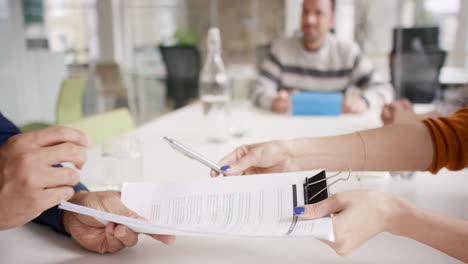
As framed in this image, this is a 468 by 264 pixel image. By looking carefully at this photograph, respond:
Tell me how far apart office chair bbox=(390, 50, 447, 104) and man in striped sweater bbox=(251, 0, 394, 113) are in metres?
1.80

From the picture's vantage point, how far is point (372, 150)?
2.77 feet

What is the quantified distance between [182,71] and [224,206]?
159 inches

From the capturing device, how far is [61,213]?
647 mm

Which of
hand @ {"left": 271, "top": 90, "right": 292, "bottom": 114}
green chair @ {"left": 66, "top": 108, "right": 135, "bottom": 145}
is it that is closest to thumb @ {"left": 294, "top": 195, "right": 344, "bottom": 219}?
green chair @ {"left": 66, "top": 108, "right": 135, "bottom": 145}

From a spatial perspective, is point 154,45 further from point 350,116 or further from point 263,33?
point 350,116

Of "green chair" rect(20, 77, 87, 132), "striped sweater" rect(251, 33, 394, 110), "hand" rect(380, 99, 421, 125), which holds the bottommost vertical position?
"green chair" rect(20, 77, 87, 132)

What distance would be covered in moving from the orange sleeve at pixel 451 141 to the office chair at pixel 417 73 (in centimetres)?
330

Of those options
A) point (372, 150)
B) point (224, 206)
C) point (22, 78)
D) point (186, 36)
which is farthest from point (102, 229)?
point (186, 36)

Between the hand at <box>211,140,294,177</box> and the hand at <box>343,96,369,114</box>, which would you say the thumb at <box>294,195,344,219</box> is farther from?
the hand at <box>343,96,369,114</box>

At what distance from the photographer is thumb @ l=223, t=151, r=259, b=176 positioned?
737 millimetres

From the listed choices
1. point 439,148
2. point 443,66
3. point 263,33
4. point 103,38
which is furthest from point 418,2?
point 439,148

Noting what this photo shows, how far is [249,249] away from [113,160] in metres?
0.49

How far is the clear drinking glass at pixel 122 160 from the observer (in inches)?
37.6

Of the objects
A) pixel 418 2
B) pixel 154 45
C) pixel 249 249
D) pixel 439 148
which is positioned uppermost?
pixel 418 2
